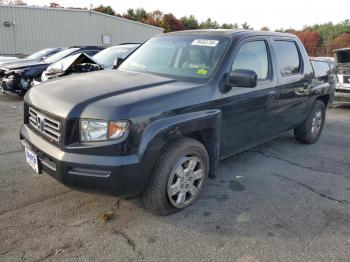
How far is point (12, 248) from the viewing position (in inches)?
108

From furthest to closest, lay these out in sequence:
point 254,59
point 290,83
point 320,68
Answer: point 320,68, point 290,83, point 254,59

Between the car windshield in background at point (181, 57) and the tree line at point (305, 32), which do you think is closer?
the car windshield in background at point (181, 57)

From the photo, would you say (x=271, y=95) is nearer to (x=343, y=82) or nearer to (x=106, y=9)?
(x=343, y=82)

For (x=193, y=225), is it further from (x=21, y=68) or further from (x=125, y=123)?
(x=21, y=68)

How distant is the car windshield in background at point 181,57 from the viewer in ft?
12.0

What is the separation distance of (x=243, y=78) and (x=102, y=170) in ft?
5.42

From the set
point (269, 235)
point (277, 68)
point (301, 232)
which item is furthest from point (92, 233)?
point (277, 68)

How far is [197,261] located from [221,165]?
2127mm

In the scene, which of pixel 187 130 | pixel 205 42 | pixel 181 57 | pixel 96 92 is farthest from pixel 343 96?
pixel 96 92

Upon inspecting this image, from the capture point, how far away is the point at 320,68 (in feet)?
19.7

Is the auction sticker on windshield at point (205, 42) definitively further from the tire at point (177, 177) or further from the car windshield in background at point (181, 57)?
the tire at point (177, 177)

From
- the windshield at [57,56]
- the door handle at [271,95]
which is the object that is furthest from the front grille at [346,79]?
the windshield at [57,56]

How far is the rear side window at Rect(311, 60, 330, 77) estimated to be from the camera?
5.77 metres

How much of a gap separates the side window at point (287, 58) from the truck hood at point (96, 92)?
1752mm
